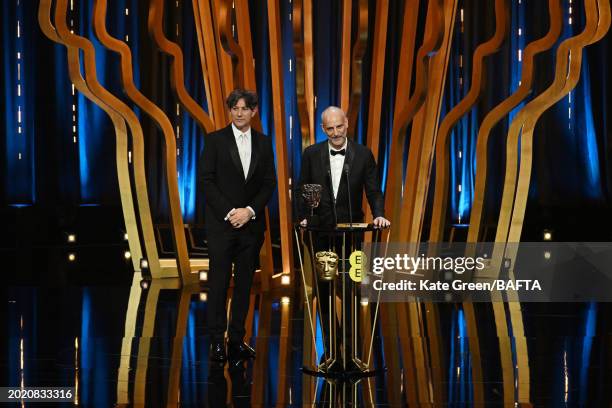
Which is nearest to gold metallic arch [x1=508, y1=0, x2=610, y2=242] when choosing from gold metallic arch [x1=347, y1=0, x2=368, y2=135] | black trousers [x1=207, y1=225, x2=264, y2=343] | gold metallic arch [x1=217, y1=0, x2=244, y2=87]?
gold metallic arch [x1=347, y1=0, x2=368, y2=135]

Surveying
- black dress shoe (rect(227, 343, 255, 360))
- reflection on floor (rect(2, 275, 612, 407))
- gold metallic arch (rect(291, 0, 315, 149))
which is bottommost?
reflection on floor (rect(2, 275, 612, 407))

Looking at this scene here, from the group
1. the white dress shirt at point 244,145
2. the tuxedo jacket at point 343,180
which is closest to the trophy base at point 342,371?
the tuxedo jacket at point 343,180

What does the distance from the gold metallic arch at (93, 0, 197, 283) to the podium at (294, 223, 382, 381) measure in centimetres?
309

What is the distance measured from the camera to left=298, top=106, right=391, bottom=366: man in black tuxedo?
13.6 ft

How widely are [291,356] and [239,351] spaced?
0.80 ft

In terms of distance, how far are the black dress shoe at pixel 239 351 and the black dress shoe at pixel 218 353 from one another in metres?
0.09

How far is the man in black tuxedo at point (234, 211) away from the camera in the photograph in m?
4.44

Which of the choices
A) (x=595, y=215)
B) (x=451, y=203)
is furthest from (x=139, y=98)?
(x=595, y=215)

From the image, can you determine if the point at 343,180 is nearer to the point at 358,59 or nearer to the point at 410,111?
the point at 358,59

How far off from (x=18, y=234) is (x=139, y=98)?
365 centimetres

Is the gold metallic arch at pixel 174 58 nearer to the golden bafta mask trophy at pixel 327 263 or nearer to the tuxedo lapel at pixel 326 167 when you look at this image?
the tuxedo lapel at pixel 326 167

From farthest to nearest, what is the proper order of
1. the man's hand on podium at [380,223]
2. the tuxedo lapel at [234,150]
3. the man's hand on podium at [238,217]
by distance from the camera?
the tuxedo lapel at [234,150], the man's hand on podium at [238,217], the man's hand on podium at [380,223]

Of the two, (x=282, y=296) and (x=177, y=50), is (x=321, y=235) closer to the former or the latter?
(x=282, y=296)

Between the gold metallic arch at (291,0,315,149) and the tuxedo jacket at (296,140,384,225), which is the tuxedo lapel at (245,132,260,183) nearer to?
the tuxedo jacket at (296,140,384,225)
